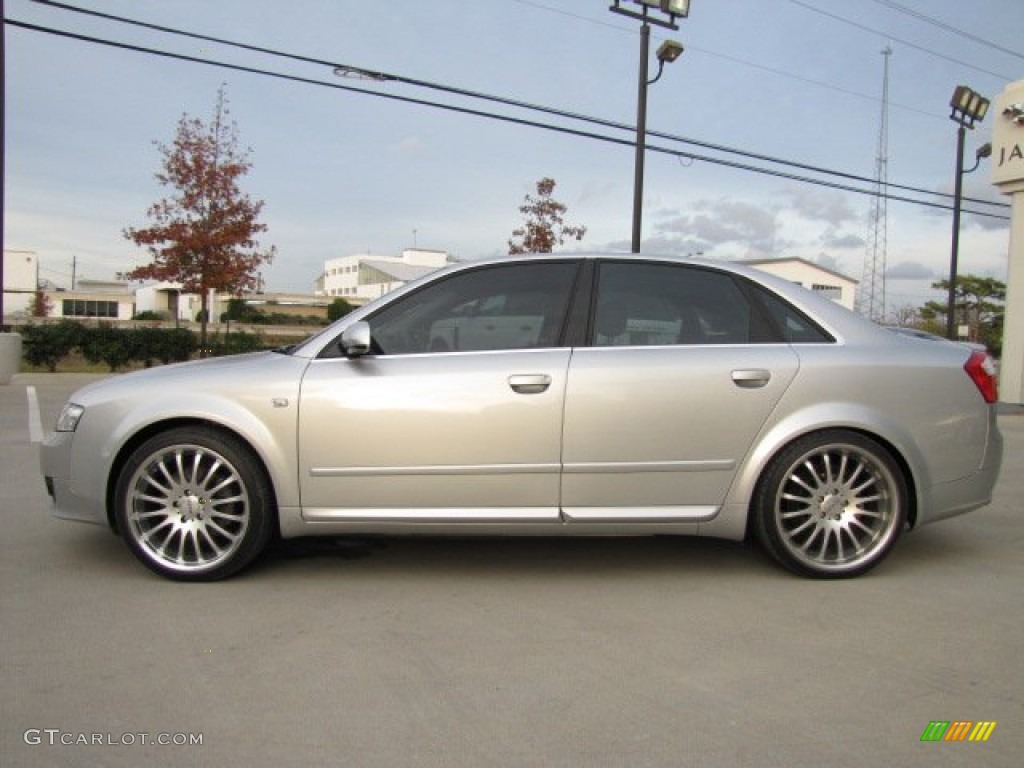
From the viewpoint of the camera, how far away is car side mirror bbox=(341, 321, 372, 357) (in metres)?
3.86

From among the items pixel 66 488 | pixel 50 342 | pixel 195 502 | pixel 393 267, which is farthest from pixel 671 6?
pixel 393 267

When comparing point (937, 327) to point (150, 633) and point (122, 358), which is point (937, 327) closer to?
point (122, 358)

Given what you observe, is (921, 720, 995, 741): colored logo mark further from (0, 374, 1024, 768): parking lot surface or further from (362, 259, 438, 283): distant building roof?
(362, 259, 438, 283): distant building roof

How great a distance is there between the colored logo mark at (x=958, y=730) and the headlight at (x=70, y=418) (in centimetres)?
388

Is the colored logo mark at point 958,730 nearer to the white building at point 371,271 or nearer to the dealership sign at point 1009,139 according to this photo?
the dealership sign at point 1009,139

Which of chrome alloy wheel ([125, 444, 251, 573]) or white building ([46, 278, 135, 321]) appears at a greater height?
white building ([46, 278, 135, 321])

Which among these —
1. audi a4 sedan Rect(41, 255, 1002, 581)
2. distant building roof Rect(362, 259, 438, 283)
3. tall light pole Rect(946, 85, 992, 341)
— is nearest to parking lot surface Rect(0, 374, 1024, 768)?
audi a4 sedan Rect(41, 255, 1002, 581)

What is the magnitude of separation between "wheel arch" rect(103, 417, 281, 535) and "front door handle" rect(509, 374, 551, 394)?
4.14ft

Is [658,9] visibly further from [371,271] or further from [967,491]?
[371,271]

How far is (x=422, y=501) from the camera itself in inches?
153

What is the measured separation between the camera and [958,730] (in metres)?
2.68

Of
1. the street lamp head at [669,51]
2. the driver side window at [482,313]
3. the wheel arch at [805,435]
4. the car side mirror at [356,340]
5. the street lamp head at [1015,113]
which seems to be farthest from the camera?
the street lamp head at [1015,113]

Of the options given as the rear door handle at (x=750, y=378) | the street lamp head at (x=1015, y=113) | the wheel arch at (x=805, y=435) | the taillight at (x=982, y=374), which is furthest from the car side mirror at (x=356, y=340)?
the street lamp head at (x=1015, y=113)

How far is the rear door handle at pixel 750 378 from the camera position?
3977mm
